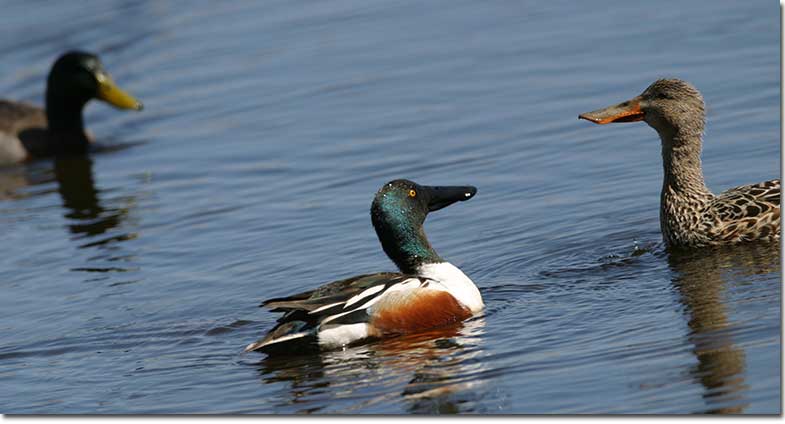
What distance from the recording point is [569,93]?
15.3 m

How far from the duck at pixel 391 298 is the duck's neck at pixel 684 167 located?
5.40ft

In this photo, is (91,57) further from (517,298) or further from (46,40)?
Answer: (517,298)

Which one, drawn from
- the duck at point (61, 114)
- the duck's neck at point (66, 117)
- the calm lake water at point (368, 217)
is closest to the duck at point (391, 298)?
the calm lake water at point (368, 217)

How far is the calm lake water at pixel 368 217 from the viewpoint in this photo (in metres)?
8.49

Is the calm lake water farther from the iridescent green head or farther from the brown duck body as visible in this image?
the iridescent green head

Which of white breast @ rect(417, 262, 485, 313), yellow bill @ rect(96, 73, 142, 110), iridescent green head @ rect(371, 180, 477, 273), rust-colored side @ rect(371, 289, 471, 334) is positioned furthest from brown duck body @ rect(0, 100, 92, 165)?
rust-colored side @ rect(371, 289, 471, 334)

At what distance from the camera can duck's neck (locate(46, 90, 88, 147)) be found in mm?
18000

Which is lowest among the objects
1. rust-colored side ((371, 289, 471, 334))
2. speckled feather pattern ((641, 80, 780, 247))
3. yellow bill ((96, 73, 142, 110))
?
rust-colored side ((371, 289, 471, 334))

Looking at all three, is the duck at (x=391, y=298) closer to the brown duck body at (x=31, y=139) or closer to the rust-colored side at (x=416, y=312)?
the rust-colored side at (x=416, y=312)

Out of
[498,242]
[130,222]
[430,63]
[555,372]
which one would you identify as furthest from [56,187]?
[555,372]

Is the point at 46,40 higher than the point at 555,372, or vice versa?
the point at 46,40

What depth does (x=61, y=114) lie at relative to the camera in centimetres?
1820

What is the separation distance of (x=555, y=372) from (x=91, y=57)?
1196 cm

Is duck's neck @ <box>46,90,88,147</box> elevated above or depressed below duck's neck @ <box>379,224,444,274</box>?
above
